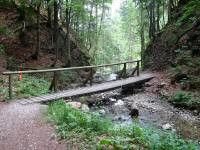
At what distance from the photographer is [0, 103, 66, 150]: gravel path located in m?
5.72

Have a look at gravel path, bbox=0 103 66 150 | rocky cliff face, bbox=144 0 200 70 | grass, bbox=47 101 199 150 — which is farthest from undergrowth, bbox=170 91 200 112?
gravel path, bbox=0 103 66 150

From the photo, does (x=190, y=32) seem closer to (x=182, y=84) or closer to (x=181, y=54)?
(x=181, y=54)

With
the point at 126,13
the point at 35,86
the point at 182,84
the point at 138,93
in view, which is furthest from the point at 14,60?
the point at 126,13

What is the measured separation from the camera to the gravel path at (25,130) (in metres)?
5.72

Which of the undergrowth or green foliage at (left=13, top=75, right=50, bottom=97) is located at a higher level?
green foliage at (left=13, top=75, right=50, bottom=97)

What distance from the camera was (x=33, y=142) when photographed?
589cm

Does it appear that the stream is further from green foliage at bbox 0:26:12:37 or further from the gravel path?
green foliage at bbox 0:26:12:37

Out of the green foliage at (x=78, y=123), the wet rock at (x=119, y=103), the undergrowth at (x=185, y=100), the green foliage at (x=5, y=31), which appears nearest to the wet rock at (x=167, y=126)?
the undergrowth at (x=185, y=100)

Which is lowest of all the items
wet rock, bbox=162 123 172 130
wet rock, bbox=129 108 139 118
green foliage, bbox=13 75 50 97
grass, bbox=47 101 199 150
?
wet rock, bbox=162 123 172 130

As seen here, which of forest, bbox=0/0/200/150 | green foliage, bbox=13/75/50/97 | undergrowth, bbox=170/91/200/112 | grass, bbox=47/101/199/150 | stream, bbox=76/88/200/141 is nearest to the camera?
grass, bbox=47/101/199/150

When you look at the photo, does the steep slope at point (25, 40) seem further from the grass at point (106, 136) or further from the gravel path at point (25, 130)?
the grass at point (106, 136)

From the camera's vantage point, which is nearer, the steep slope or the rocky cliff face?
the rocky cliff face

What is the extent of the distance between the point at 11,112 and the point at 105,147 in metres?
4.26

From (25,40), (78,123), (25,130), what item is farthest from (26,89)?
(25,40)
